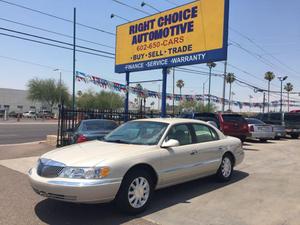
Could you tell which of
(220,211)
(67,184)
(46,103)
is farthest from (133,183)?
(46,103)

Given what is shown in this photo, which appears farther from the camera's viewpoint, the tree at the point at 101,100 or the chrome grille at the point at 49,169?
the tree at the point at 101,100

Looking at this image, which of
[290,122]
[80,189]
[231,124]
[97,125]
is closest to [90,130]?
[97,125]

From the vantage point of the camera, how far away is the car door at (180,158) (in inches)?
234

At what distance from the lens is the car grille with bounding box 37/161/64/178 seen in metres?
4.99

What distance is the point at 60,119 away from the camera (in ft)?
44.1

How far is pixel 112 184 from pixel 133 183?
49 centimetres

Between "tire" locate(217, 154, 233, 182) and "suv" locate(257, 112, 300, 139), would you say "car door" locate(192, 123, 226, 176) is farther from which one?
"suv" locate(257, 112, 300, 139)

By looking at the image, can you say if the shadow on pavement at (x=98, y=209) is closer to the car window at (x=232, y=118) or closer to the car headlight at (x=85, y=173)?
the car headlight at (x=85, y=173)

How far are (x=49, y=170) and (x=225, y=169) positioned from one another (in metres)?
4.19

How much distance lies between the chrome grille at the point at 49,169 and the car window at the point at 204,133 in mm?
3042

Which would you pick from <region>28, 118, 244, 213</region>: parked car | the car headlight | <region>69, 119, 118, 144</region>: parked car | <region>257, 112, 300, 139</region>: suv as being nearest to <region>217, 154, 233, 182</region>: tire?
<region>28, 118, 244, 213</region>: parked car

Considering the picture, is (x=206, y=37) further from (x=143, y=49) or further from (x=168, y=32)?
(x=143, y=49)

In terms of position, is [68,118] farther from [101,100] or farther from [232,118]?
[101,100]

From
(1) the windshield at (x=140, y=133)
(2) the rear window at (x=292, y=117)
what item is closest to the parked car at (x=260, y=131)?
(2) the rear window at (x=292, y=117)
